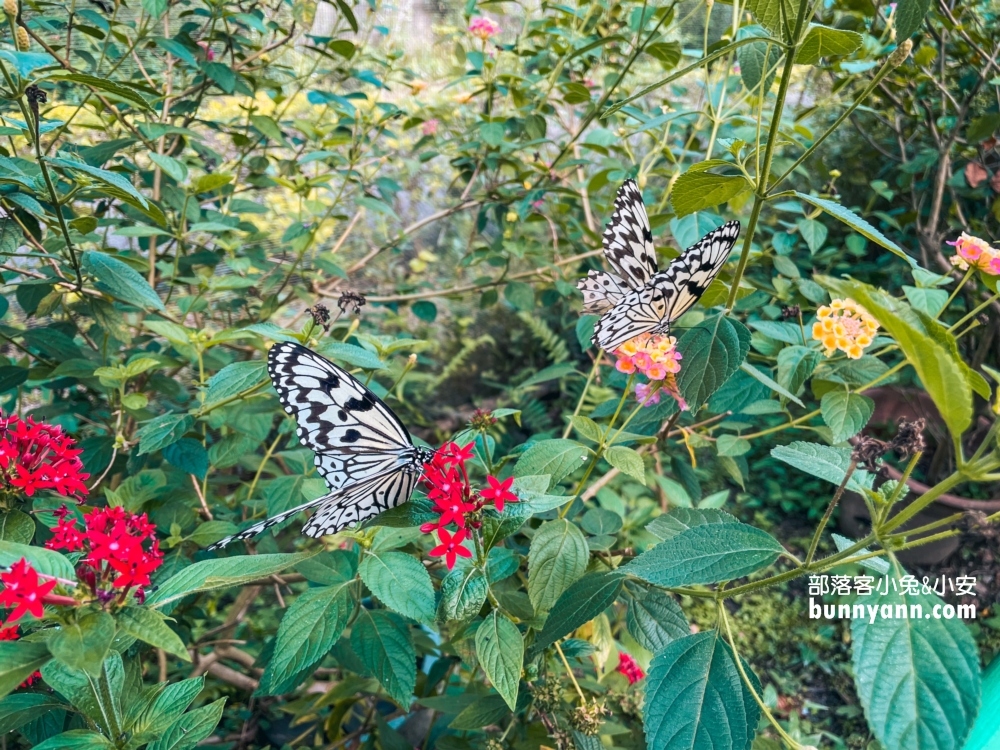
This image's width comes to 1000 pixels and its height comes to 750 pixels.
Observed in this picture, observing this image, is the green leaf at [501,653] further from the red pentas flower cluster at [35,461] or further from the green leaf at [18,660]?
the red pentas flower cluster at [35,461]

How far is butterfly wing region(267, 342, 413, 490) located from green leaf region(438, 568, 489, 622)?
18 cm

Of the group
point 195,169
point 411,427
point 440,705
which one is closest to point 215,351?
point 195,169

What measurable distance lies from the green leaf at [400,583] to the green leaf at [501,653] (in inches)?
3.3

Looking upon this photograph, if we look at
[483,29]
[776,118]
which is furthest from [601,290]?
[483,29]

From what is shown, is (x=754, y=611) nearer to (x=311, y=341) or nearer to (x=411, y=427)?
(x=411, y=427)

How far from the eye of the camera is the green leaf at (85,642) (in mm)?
517

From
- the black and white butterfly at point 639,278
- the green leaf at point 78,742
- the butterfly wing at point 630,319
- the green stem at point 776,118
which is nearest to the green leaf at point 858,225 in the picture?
the green stem at point 776,118

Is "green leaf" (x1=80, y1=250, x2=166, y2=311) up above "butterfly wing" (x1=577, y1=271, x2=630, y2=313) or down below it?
above

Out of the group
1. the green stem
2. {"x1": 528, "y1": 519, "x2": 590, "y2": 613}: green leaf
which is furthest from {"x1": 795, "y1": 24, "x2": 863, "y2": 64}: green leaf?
{"x1": 528, "y1": 519, "x2": 590, "y2": 613}: green leaf

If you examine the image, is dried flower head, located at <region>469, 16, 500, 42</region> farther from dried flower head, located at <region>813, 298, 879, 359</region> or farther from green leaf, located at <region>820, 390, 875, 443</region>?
green leaf, located at <region>820, 390, 875, 443</region>

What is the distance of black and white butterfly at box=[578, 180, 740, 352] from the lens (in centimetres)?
98

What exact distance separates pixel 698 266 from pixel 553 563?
49cm

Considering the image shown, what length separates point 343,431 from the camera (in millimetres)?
899

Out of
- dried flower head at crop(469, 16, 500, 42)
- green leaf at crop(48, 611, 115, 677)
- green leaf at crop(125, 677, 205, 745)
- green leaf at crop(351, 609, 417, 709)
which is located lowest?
green leaf at crop(351, 609, 417, 709)
